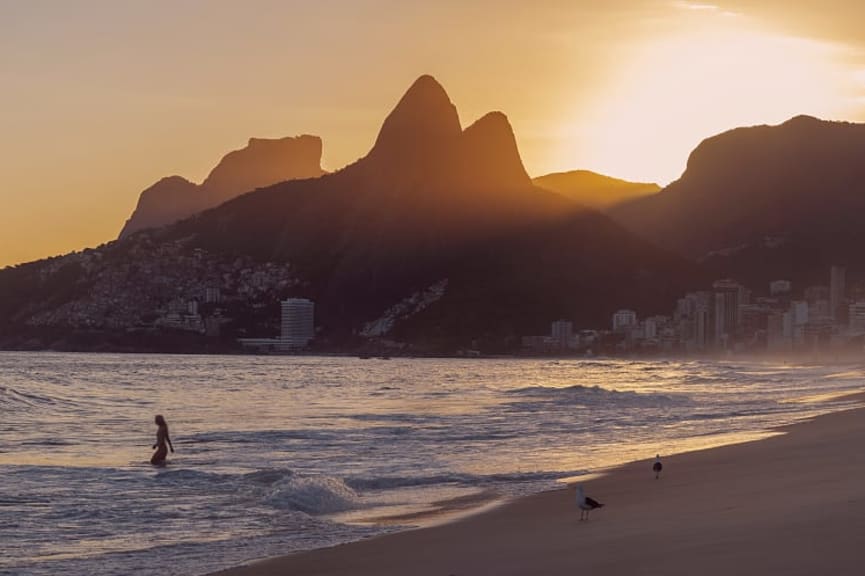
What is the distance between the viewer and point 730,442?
84.8 feet

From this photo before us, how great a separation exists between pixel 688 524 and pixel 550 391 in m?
52.2

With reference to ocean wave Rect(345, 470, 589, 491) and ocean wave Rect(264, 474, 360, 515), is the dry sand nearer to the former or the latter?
ocean wave Rect(345, 470, 589, 491)

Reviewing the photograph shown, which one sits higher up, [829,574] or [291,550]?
[829,574]

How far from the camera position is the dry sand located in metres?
9.61

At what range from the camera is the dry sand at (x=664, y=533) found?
9609 millimetres

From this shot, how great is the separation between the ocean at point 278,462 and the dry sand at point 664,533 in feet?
4.67

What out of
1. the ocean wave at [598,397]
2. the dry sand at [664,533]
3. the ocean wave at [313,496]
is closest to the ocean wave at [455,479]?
the ocean wave at [313,496]

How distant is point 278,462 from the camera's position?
972 inches

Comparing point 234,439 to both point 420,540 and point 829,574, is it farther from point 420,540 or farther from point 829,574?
point 829,574

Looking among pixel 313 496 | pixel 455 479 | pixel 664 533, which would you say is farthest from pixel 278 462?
pixel 664 533

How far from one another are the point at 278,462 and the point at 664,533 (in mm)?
14374

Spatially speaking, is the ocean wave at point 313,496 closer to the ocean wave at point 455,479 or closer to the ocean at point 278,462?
the ocean at point 278,462

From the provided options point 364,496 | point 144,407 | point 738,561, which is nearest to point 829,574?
point 738,561

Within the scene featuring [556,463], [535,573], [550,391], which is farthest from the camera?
[550,391]
